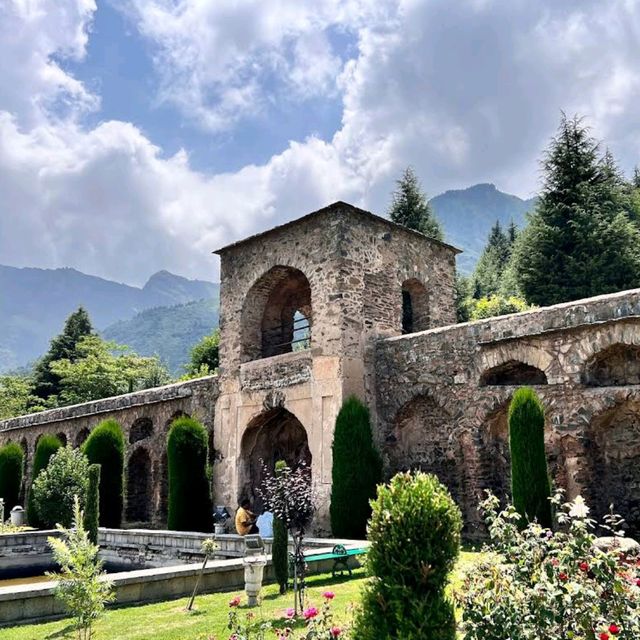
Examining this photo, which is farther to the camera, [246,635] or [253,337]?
[253,337]

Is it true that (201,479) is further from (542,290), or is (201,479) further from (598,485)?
(542,290)

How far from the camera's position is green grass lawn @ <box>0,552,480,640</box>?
276 inches

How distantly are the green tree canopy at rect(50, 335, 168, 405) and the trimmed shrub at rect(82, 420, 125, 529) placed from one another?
76.4 ft

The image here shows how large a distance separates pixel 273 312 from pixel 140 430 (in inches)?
281

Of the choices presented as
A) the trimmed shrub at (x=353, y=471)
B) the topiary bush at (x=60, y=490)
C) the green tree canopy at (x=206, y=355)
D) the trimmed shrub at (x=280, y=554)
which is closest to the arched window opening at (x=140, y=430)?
the topiary bush at (x=60, y=490)

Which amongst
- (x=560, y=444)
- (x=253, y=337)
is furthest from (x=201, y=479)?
(x=560, y=444)

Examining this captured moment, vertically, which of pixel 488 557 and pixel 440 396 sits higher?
pixel 440 396

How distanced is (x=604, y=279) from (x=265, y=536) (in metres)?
17.4

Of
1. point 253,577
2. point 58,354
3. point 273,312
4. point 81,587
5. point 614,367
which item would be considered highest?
point 58,354

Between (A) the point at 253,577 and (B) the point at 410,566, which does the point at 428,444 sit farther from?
(B) the point at 410,566

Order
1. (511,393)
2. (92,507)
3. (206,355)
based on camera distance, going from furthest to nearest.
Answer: (206,355), (511,393), (92,507)

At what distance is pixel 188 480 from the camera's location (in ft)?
56.9

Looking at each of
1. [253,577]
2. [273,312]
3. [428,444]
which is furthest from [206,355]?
[253,577]

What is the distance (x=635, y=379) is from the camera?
12.1 metres
